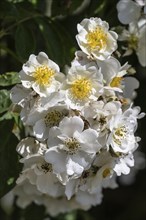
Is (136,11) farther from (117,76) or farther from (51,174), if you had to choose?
(51,174)

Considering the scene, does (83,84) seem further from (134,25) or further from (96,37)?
(134,25)

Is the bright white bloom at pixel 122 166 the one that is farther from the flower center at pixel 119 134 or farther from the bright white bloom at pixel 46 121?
the bright white bloom at pixel 46 121

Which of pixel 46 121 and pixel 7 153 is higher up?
pixel 46 121

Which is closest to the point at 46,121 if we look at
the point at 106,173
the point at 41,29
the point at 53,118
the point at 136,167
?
the point at 53,118

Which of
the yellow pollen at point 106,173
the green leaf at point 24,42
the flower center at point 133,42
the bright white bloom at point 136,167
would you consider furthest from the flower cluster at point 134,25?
the bright white bloom at point 136,167

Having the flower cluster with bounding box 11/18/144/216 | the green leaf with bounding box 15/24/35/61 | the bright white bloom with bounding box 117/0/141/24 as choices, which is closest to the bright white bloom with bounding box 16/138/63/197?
the flower cluster with bounding box 11/18/144/216

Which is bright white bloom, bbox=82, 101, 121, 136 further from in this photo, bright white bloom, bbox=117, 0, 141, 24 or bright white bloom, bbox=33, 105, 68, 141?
bright white bloom, bbox=117, 0, 141, 24
